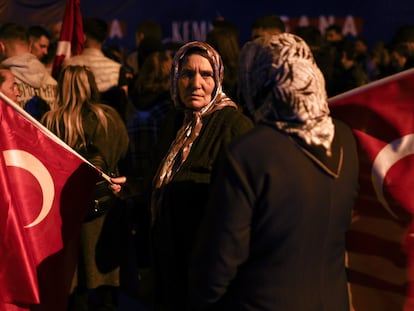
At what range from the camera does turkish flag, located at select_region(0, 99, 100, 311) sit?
13.6 ft

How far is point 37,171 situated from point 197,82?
1036 millimetres

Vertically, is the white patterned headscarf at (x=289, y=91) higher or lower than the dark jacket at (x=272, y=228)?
higher

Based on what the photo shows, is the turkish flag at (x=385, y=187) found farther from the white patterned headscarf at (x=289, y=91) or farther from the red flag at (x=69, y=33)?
the red flag at (x=69, y=33)

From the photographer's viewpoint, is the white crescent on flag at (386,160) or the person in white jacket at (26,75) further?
the person in white jacket at (26,75)

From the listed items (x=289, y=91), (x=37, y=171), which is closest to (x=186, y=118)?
(x=37, y=171)

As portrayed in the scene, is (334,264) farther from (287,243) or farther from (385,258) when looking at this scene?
(385,258)

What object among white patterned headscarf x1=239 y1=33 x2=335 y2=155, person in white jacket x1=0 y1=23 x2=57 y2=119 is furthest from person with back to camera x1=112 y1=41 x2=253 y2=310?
person in white jacket x1=0 y1=23 x2=57 y2=119

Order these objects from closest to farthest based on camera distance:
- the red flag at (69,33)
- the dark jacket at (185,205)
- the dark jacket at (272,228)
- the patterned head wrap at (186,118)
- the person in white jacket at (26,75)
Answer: the dark jacket at (272,228)
the dark jacket at (185,205)
the patterned head wrap at (186,118)
the person in white jacket at (26,75)
the red flag at (69,33)

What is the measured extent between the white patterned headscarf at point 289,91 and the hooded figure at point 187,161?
0.83 meters

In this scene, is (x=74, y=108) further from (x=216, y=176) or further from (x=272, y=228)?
(x=272, y=228)

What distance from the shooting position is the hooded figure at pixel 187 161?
144 inches

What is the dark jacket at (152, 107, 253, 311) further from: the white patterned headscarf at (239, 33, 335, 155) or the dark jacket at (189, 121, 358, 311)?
the white patterned headscarf at (239, 33, 335, 155)

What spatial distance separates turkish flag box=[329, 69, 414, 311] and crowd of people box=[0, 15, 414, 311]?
0.55 metres

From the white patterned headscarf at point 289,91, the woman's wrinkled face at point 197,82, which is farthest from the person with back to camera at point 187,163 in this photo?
the white patterned headscarf at point 289,91
